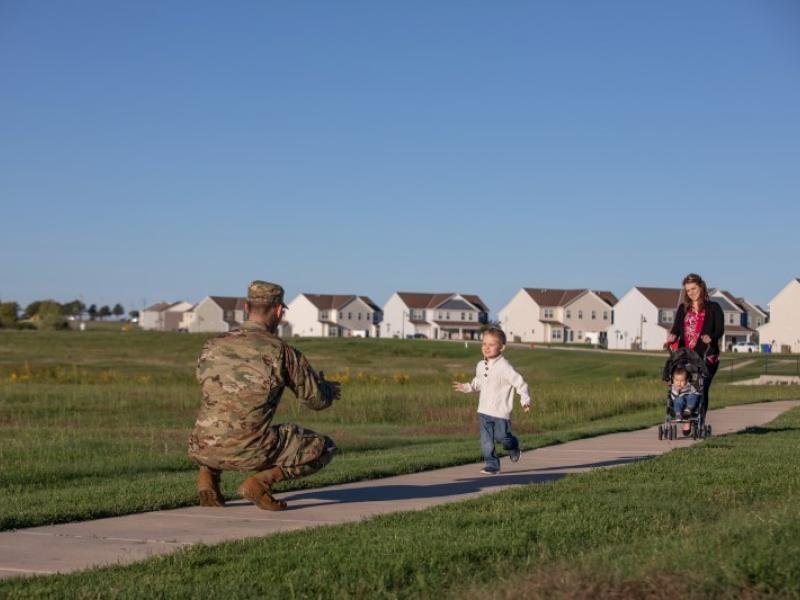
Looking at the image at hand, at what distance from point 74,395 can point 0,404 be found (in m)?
2.84

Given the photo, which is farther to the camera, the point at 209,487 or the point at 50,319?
the point at 50,319

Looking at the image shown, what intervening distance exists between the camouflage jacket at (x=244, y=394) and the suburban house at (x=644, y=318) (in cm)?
11440

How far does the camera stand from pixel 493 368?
12516 millimetres

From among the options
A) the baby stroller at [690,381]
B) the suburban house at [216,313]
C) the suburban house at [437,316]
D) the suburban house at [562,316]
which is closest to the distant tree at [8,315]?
the suburban house at [216,313]

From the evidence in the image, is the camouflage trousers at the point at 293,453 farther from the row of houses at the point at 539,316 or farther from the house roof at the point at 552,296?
the house roof at the point at 552,296

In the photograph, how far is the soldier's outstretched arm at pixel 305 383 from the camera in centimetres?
Result: 920

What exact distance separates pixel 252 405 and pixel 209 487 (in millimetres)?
1031

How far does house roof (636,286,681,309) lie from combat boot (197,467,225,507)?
116042 mm

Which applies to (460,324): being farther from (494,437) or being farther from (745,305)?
(494,437)

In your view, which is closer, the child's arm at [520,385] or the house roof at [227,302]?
the child's arm at [520,385]

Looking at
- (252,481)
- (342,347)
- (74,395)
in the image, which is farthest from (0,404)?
(342,347)

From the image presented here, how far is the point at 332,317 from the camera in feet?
511

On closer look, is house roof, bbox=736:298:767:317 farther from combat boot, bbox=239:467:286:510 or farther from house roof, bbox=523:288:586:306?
combat boot, bbox=239:467:286:510

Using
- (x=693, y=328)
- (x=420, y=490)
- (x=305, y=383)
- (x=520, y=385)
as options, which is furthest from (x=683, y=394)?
(x=305, y=383)
